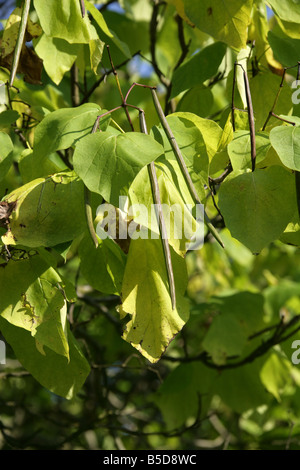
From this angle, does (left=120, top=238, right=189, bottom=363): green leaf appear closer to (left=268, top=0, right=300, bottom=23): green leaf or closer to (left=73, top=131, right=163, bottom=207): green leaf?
(left=73, top=131, right=163, bottom=207): green leaf

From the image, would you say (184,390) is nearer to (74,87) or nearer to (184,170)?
(74,87)

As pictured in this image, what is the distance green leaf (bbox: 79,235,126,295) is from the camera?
0.70 m

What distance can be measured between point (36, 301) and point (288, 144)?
327 millimetres

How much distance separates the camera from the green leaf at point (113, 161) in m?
0.55

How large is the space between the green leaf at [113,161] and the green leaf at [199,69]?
0.34 metres

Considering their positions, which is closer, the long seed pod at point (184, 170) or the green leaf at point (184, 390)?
the long seed pod at point (184, 170)

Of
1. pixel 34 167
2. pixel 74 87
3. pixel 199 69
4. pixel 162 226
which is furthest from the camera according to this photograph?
pixel 74 87

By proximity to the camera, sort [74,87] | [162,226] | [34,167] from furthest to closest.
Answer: [74,87]
[34,167]
[162,226]

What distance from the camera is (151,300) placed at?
621 mm

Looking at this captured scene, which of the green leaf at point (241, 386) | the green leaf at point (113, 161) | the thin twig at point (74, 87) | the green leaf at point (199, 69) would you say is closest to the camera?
the green leaf at point (113, 161)

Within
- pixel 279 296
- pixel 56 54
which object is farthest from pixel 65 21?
pixel 279 296

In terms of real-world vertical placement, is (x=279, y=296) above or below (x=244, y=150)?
below

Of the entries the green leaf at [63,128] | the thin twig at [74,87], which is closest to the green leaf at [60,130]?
the green leaf at [63,128]

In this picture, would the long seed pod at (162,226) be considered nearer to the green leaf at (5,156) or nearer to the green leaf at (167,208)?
the green leaf at (167,208)
